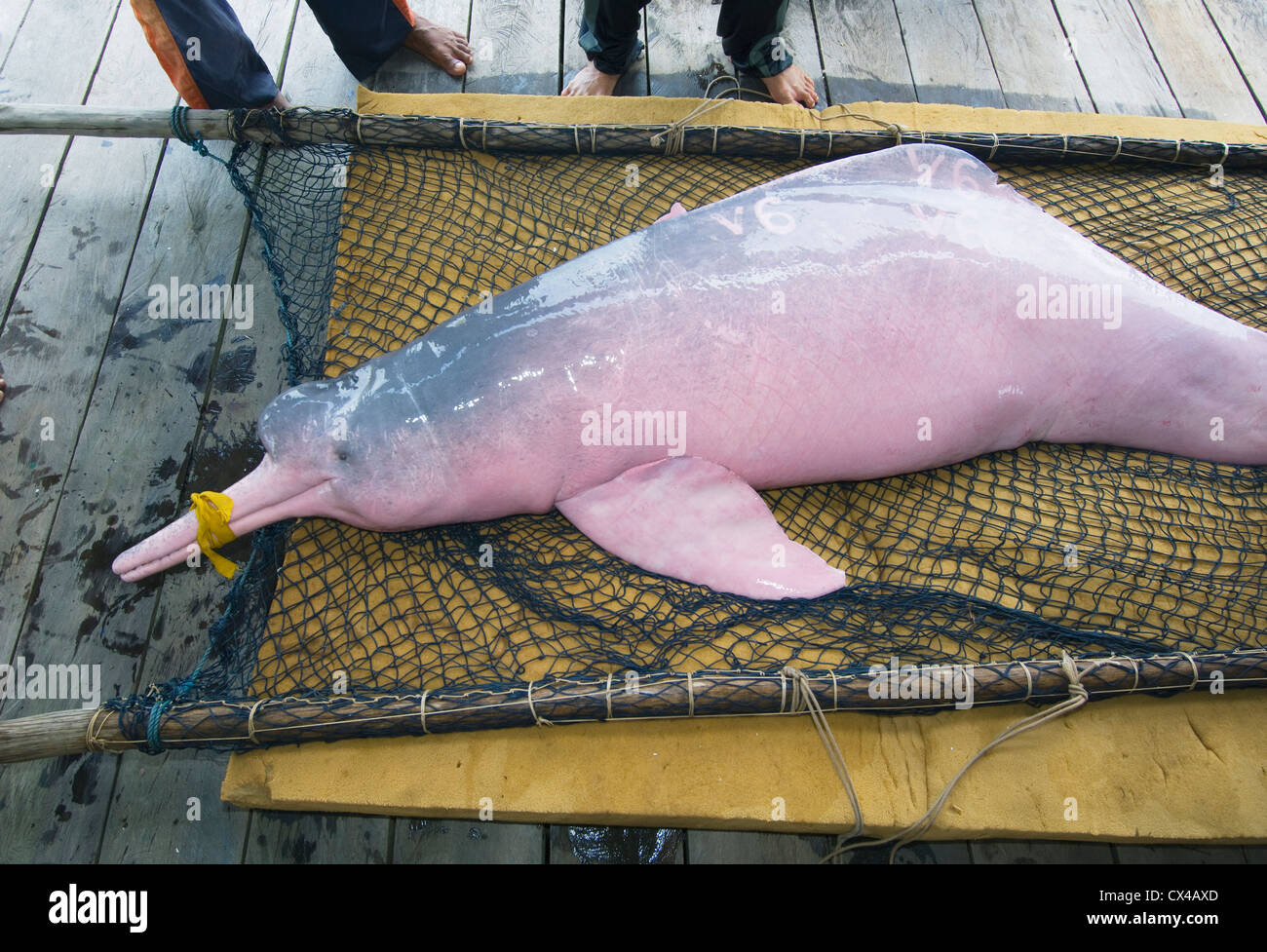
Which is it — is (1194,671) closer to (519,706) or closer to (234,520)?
(519,706)

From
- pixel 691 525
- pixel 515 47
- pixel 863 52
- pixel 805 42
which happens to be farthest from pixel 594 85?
pixel 691 525

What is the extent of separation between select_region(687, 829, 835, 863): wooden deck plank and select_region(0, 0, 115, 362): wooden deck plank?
3.47 metres

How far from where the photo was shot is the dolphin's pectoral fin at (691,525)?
287 centimetres

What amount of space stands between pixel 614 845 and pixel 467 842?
50 cm

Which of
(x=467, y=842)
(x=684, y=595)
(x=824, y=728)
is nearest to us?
(x=824, y=728)

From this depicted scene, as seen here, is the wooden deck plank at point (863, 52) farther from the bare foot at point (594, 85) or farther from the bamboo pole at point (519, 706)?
the bamboo pole at point (519, 706)

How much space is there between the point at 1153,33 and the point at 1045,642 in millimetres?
4529

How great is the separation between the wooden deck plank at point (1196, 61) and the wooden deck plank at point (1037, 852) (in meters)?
4.30

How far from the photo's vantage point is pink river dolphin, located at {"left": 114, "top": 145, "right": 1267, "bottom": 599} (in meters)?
2.80

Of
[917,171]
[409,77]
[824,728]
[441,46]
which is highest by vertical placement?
[441,46]

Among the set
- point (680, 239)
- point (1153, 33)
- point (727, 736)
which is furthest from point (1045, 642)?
point (1153, 33)

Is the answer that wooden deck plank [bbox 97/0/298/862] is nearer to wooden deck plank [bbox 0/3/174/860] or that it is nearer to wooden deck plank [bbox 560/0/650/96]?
wooden deck plank [bbox 0/3/174/860]

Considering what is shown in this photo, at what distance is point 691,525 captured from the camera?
2885 millimetres

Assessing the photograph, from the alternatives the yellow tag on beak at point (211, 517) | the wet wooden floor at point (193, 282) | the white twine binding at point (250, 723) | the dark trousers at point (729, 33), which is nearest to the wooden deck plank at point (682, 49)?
the wet wooden floor at point (193, 282)
